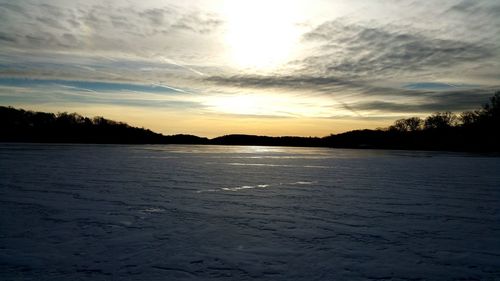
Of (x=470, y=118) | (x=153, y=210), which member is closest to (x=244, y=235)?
(x=153, y=210)

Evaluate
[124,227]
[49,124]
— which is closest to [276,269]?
[124,227]

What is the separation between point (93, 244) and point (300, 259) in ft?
10.8

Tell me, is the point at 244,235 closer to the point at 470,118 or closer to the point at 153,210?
the point at 153,210

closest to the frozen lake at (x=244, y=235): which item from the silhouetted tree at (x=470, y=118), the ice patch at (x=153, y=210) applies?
the ice patch at (x=153, y=210)

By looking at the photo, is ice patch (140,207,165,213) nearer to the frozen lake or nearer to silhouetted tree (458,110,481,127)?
the frozen lake

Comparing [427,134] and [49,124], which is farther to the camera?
[49,124]

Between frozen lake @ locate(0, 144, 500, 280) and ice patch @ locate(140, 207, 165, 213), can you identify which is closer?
frozen lake @ locate(0, 144, 500, 280)

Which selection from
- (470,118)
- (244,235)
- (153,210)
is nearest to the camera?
(244,235)

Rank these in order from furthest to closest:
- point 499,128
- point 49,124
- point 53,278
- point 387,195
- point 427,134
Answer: point 49,124, point 427,134, point 499,128, point 387,195, point 53,278

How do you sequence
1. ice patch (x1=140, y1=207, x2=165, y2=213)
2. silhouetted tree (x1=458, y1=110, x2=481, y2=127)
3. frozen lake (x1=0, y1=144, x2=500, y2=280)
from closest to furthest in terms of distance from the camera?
frozen lake (x1=0, y1=144, x2=500, y2=280) → ice patch (x1=140, y1=207, x2=165, y2=213) → silhouetted tree (x1=458, y1=110, x2=481, y2=127)

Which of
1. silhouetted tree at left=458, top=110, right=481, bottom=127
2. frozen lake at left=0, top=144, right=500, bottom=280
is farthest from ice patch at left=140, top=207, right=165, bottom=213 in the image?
silhouetted tree at left=458, top=110, right=481, bottom=127

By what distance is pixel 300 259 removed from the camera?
5.24m

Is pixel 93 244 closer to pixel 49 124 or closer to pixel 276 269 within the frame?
pixel 276 269

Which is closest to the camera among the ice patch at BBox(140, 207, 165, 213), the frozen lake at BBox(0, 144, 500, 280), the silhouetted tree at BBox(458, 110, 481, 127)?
the frozen lake at BBox(0, 144, 500, 280)
